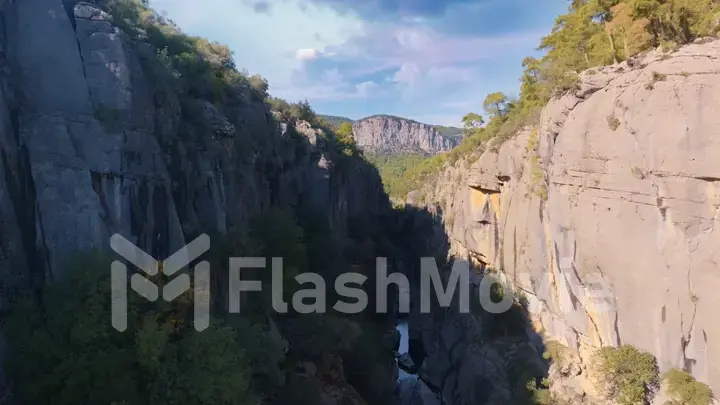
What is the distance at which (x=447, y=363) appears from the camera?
1284 inches

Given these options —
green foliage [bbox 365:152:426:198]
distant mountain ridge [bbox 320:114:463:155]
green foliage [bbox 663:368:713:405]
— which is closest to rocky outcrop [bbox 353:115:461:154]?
distant mountain ridge [bbox 320:114:463:155]

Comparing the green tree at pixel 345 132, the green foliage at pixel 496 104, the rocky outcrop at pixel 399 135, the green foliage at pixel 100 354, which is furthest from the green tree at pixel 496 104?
the rocky outcrop at pixel 399 135

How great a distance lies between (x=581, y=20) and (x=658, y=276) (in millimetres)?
15820

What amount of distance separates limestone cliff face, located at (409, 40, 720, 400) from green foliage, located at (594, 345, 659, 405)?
0.49m

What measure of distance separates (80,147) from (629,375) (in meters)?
20.7

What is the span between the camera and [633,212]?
1906 cm

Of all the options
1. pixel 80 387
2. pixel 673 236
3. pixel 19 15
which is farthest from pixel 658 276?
pixel 19 15

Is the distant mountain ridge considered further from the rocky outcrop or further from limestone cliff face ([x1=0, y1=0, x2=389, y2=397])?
limestone cliff face ([x1=0, y1=0, x2=389, y2=397])

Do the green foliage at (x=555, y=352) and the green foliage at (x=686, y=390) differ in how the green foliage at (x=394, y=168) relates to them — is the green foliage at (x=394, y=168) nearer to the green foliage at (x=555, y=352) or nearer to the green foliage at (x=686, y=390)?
the green foliage at (x=555, y=352)

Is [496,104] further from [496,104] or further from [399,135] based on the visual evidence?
[399,135]

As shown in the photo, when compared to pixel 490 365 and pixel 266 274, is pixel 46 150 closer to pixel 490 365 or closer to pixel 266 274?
pixel 266 274

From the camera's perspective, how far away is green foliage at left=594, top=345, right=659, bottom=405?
60.9 ft

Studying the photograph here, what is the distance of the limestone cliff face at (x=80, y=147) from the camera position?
12.9 meters

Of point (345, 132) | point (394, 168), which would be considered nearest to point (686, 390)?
point (345, 132)
